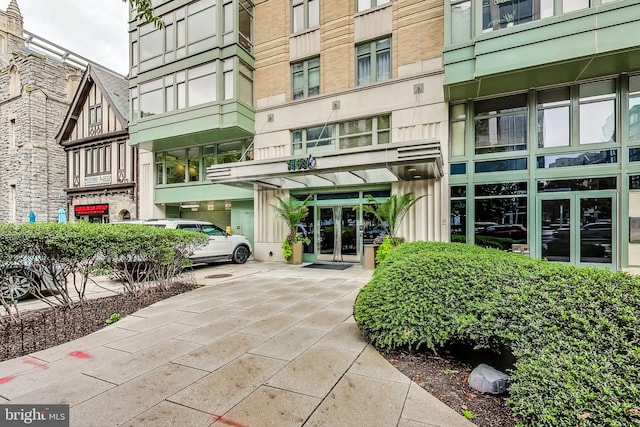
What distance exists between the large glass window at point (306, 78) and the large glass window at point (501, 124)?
20.9 feet

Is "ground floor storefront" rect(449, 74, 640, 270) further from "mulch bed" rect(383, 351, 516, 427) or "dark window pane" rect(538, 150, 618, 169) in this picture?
"mulch bed" rect(383, 351, 516, 427)

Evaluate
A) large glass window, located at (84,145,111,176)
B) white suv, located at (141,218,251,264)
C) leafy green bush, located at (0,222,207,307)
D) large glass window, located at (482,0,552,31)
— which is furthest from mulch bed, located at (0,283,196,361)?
large glass window, located at (84,145,111,176)

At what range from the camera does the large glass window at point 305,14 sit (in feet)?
41.5

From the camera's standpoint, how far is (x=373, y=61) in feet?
38.1

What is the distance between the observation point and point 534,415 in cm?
222

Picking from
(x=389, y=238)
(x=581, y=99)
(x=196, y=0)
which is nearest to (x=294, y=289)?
(x=389, y=238)

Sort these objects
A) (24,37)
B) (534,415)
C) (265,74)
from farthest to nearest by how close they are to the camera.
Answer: (24,37) < (265,74) < (534,415)

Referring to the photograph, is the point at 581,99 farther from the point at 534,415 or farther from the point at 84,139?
the point at 84,139

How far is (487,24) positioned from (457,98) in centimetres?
217

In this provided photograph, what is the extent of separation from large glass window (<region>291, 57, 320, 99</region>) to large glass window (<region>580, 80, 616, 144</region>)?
358 inches

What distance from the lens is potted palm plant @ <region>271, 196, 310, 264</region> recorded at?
39.5 ft

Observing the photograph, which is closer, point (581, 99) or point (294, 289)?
point (294, 289)

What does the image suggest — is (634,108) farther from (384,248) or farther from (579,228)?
(384,248)

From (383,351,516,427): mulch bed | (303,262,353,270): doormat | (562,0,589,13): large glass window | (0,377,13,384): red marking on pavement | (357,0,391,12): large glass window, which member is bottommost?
(303,262,353,270): doormat
